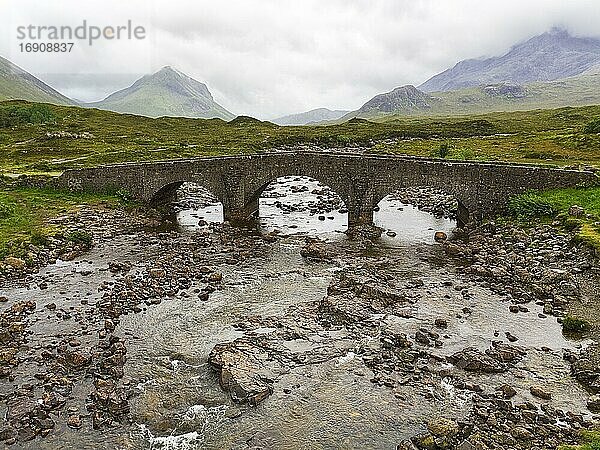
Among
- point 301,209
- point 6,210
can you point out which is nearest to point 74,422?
point 6,210

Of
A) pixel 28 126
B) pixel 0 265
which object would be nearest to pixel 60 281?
pixel 0 265

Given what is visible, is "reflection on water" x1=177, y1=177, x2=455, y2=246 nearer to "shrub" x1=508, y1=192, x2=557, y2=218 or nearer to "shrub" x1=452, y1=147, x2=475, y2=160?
"shrub" x1=508, y1=192, x2=557, y2=218

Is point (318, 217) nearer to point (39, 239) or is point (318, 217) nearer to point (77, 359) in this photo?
point (39, 239)

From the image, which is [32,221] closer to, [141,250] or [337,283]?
[141,250]

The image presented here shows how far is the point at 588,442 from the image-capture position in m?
17.8

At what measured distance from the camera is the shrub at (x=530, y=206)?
138 feet

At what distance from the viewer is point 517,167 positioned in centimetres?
4547

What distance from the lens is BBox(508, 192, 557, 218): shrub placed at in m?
41.9

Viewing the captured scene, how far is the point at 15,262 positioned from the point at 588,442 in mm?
33710

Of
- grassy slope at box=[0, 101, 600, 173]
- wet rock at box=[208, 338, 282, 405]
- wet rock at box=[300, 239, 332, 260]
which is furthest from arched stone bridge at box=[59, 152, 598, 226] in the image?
wet rock at box=[208, 338, 282, 405]

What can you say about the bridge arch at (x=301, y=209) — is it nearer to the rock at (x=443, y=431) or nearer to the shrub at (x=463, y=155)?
the shrub at (x=463, y=155)

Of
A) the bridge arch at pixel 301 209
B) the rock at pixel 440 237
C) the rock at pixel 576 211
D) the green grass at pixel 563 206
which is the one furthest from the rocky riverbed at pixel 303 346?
the bridge arch at pixel 301 209

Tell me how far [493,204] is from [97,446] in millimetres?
37927

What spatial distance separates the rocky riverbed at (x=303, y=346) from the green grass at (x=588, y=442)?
0.51 meters
